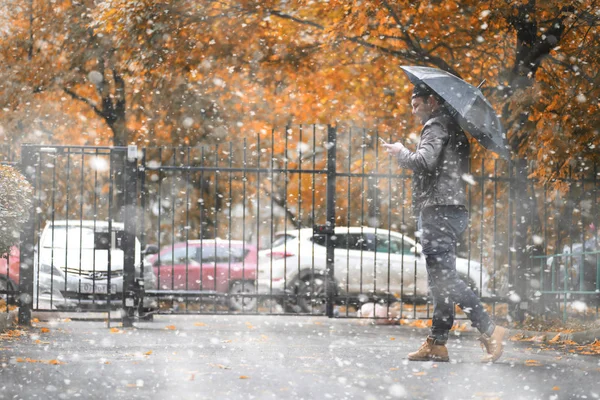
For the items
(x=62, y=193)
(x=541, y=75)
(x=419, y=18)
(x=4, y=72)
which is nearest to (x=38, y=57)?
(x=4, y=72)

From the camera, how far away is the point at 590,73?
12.0m

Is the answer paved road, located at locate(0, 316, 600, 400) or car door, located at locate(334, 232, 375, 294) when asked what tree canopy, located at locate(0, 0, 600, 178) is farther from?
paved road, located at locate(0, 316, 600, 400)

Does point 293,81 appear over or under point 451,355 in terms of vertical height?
over

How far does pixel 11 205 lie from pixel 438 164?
15.5 ft

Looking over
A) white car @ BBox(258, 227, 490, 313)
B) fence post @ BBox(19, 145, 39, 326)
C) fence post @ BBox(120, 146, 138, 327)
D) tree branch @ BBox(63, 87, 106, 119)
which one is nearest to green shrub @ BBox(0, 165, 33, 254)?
fence post @ BBox(19, 145, 39, 326)

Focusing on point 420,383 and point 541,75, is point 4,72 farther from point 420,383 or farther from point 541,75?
point 420,383

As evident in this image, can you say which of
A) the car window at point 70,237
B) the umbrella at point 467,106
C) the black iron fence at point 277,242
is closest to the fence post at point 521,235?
the black iron fence at point 277,242

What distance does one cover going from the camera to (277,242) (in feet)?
61.9

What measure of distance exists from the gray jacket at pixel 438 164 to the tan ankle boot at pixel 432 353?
1026 millimetres

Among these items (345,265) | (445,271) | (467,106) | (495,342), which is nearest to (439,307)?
(445,271)

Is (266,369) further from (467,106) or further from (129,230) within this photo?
(129,230)

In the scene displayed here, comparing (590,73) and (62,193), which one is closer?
(590,73)

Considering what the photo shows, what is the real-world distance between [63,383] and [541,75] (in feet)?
27.8

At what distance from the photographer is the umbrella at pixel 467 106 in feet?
25.4
